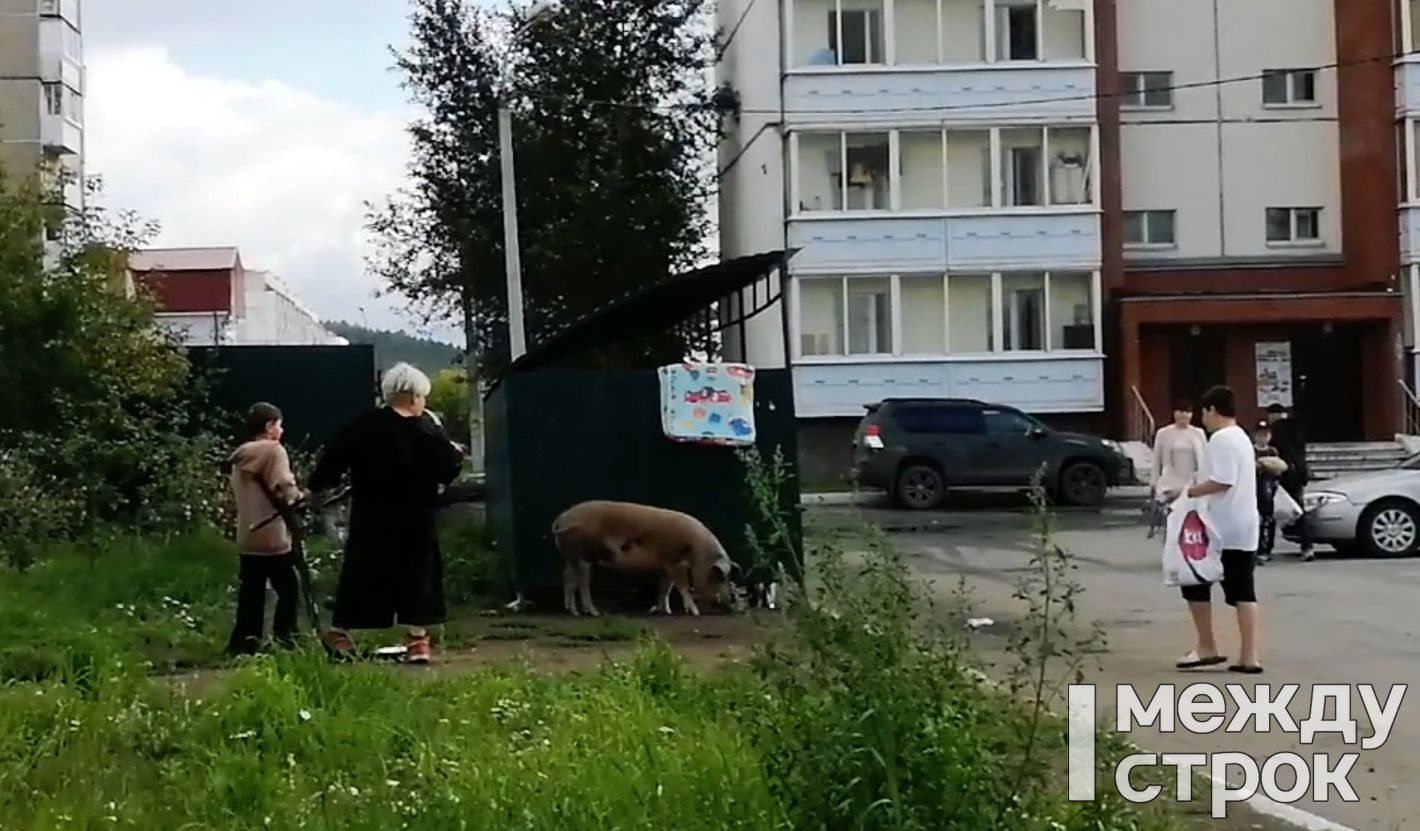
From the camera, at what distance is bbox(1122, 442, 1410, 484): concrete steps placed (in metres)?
36.5

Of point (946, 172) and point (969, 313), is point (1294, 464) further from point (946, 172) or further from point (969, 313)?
point (946, 172)

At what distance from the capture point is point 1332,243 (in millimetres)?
40656

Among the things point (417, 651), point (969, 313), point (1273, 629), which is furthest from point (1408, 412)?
point (417, 651)

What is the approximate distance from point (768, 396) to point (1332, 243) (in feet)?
92.2

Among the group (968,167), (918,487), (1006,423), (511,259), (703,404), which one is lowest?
(918,487)

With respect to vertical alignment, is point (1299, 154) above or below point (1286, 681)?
above

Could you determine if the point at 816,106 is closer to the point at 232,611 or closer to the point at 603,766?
the point at 232,611

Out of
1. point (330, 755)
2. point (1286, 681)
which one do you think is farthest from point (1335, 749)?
point (330, 755)

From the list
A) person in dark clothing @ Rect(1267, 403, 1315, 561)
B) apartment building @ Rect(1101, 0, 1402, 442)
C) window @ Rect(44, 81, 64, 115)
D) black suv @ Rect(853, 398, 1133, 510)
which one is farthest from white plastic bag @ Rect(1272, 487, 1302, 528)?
window @ Rect(44, 81, 64, 115)

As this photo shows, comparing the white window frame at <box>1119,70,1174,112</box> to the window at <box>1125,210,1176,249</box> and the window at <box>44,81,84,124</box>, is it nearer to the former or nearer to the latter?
the window at <box>1125,210,1176,249</box>

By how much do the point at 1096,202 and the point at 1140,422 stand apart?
4367 mm

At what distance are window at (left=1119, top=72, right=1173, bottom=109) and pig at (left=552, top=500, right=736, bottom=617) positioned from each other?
91.2 feet

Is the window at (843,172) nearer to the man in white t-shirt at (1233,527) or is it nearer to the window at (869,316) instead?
the window at (869,316)

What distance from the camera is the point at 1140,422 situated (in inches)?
1521
